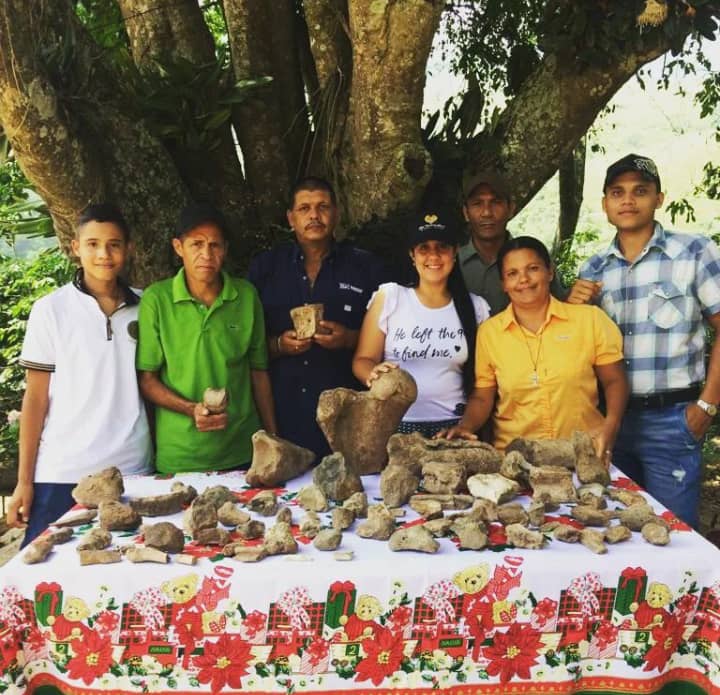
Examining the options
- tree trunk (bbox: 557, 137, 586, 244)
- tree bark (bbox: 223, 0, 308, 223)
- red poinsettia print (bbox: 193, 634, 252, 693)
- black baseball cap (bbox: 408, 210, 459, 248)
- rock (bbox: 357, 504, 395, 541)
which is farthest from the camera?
tree trunk (bbox: 557, 137, 586, 244)

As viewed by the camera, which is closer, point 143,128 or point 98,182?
point 98,182

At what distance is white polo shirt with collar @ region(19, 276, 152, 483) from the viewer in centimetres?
281

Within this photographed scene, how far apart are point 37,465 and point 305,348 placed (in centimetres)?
115

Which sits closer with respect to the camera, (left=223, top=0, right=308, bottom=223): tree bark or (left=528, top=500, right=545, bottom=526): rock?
(left=528, top=500, right=545, bottom=526): rock

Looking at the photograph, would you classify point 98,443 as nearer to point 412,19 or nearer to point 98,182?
point 98,182

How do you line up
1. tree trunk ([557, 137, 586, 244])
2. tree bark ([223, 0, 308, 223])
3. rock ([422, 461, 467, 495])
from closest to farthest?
1. rock ([422, 461, 467, 495])
2. tree bark ([223, 0, 308, 223])
3. tree trunk ([557, 137, 586, 244])

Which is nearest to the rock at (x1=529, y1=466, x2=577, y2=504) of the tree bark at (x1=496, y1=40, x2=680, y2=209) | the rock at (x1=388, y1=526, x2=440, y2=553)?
the rock at (x1=388, y1=526, x2=440, y2=553)

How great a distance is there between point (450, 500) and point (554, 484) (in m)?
0.36

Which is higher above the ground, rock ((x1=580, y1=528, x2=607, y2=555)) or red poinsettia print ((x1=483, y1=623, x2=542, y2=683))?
rock ((x1=580, y1=528, x2=607, y2=555))

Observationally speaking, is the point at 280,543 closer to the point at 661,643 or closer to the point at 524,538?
the point at 524,538

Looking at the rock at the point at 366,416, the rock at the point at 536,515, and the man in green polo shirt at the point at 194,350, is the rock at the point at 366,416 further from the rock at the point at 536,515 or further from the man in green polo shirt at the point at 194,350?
the rock at the point at 536,515

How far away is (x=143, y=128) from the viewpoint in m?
4.48

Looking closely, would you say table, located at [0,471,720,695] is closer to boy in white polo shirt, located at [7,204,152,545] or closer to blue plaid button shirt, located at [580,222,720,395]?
boy in white polo shirt, located at [7,204,152,545]

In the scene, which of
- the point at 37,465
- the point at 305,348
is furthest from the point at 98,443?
the point at 305,348
